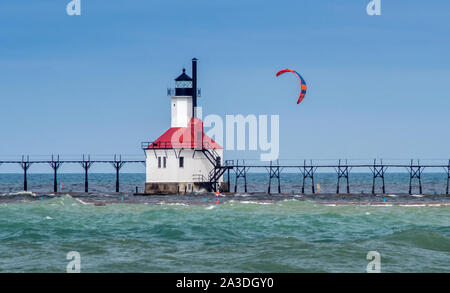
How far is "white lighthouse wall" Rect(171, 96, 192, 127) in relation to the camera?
6222 cm

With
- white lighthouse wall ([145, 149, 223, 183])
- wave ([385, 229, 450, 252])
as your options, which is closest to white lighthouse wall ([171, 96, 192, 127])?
white lighthouse wall ([145, 149, 223, 183])

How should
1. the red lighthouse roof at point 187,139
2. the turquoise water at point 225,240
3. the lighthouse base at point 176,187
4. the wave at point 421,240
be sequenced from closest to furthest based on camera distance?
the turquoise water at point 225,240 < the wave at point 421,240 < the lighthouse base at point 176,187 < the red lighthouse roof at point 187,139

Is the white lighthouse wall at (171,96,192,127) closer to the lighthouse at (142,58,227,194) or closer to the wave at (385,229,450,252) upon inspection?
the lighthouse at (142,58,227,194)

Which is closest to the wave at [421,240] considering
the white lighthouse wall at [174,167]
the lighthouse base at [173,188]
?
the lighthouse base at [173,188]

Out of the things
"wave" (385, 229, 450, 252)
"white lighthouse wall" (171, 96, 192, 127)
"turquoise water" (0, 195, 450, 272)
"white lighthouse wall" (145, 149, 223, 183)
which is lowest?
"turquoise water" (0, 195, 450, 272)

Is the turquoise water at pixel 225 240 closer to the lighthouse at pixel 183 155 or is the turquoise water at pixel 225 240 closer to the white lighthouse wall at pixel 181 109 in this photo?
the lighthouse at pixel 183 155

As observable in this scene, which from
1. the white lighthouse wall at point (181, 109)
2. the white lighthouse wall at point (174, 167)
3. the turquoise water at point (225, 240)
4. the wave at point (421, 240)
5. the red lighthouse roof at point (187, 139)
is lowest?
the turquoise water at point (225, 240)

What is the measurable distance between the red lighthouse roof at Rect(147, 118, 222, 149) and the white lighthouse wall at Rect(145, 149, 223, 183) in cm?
54

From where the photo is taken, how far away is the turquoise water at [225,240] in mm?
19891

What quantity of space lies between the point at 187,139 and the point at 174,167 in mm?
3202

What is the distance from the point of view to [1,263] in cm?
2008

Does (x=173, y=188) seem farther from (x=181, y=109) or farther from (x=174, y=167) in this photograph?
(x=181, y=109)
